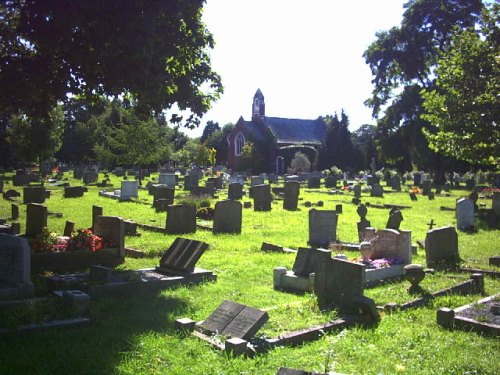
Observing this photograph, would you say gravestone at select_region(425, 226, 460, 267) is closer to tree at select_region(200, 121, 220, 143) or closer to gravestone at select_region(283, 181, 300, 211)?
gravestone at select_region(283, 181, 300, 211)

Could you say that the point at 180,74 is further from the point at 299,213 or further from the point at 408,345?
the point at 299,213

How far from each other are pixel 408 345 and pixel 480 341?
94cm

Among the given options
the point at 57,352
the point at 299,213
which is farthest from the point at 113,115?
the point at 57,352

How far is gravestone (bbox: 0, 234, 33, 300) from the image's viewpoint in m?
7.54

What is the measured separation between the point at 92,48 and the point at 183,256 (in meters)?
4.26

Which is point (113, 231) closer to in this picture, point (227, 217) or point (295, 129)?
→ point (227, 217)

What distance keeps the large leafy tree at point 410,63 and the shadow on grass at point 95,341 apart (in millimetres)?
38806

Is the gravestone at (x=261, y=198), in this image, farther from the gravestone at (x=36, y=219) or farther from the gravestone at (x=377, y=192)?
the gravestone at (x=377, y=192)

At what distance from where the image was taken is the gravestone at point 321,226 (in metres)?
14.4

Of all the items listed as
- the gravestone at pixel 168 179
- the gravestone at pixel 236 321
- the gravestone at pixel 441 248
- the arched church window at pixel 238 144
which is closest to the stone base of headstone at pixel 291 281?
the gravestone at pixel 236 321

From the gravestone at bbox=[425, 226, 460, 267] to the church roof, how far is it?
60565 mm

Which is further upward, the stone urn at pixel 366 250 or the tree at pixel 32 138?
the tree at pixel 32 138

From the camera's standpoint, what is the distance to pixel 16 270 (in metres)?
7.78

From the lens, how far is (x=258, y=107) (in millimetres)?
76688
